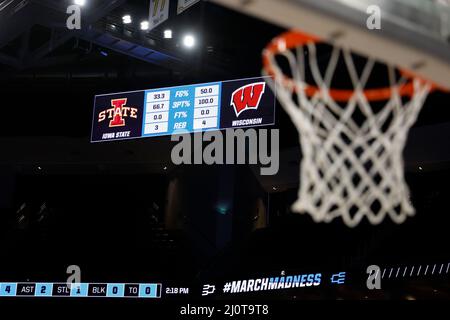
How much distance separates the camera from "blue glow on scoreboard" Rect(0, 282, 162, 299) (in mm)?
11938

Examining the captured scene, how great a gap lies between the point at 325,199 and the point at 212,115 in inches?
204

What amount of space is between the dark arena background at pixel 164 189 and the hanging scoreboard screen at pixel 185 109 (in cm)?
3

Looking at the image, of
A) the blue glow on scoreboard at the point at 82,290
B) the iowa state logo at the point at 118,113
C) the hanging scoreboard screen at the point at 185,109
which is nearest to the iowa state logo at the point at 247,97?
the hanging scoreboard screen at the point at 185,109

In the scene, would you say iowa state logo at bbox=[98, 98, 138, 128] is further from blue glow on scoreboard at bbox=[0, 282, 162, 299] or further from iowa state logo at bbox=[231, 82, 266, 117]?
blue glow on scoreboard at bbox=[0, 282, 162, 299]

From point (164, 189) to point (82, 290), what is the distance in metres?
4.62

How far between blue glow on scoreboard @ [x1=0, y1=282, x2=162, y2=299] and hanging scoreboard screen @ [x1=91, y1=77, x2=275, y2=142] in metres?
2.69

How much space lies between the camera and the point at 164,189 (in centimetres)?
1647

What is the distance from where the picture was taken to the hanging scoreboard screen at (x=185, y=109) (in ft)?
32.4

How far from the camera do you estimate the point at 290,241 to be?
1222 cm

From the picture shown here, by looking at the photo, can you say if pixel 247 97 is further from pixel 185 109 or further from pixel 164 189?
pixel 164 189

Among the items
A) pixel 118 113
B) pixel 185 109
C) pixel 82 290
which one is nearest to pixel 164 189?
pixel 82 290

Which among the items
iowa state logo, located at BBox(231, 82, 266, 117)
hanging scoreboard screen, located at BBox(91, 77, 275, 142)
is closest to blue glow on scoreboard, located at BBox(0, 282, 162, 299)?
hanging scoreboard screen, located at BBox(91, 77, 275, 142)

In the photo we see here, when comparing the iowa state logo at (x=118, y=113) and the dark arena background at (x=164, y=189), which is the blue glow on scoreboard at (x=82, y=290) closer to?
the dark arena background at (x=164, y=189)
